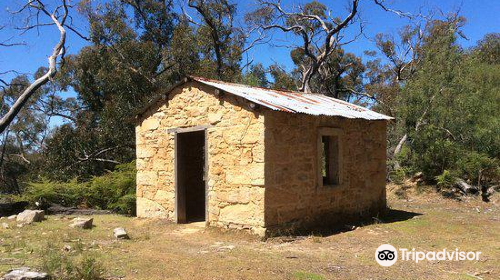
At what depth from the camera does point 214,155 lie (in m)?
8.88

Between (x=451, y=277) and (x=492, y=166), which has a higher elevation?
(x=492, y=166)

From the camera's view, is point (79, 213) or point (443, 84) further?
point (443, 84)

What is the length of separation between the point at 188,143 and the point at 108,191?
336cm

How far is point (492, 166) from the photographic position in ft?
45.1

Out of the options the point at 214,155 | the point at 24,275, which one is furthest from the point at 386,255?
the point at 24,275

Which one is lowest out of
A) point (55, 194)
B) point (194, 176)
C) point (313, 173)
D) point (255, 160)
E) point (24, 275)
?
point (24, 275)

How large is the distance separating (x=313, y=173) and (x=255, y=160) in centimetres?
149

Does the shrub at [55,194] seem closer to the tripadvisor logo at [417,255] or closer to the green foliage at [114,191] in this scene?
the green foliage at [114,191]

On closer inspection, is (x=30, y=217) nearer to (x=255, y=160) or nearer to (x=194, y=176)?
(x=194, y=176)

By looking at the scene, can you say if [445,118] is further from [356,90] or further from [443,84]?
[356,90]

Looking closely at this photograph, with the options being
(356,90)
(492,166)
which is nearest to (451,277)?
(492,166)

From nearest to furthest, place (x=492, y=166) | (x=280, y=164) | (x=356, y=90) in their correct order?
(x=280, y=164) → (x=492, y=166) → (x=356, y=90)

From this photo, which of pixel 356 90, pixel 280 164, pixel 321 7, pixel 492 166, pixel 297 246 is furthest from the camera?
pixel 356 90

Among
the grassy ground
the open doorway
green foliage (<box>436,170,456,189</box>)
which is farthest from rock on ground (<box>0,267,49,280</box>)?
green foliage (<box>436,170,456,189</box>)
